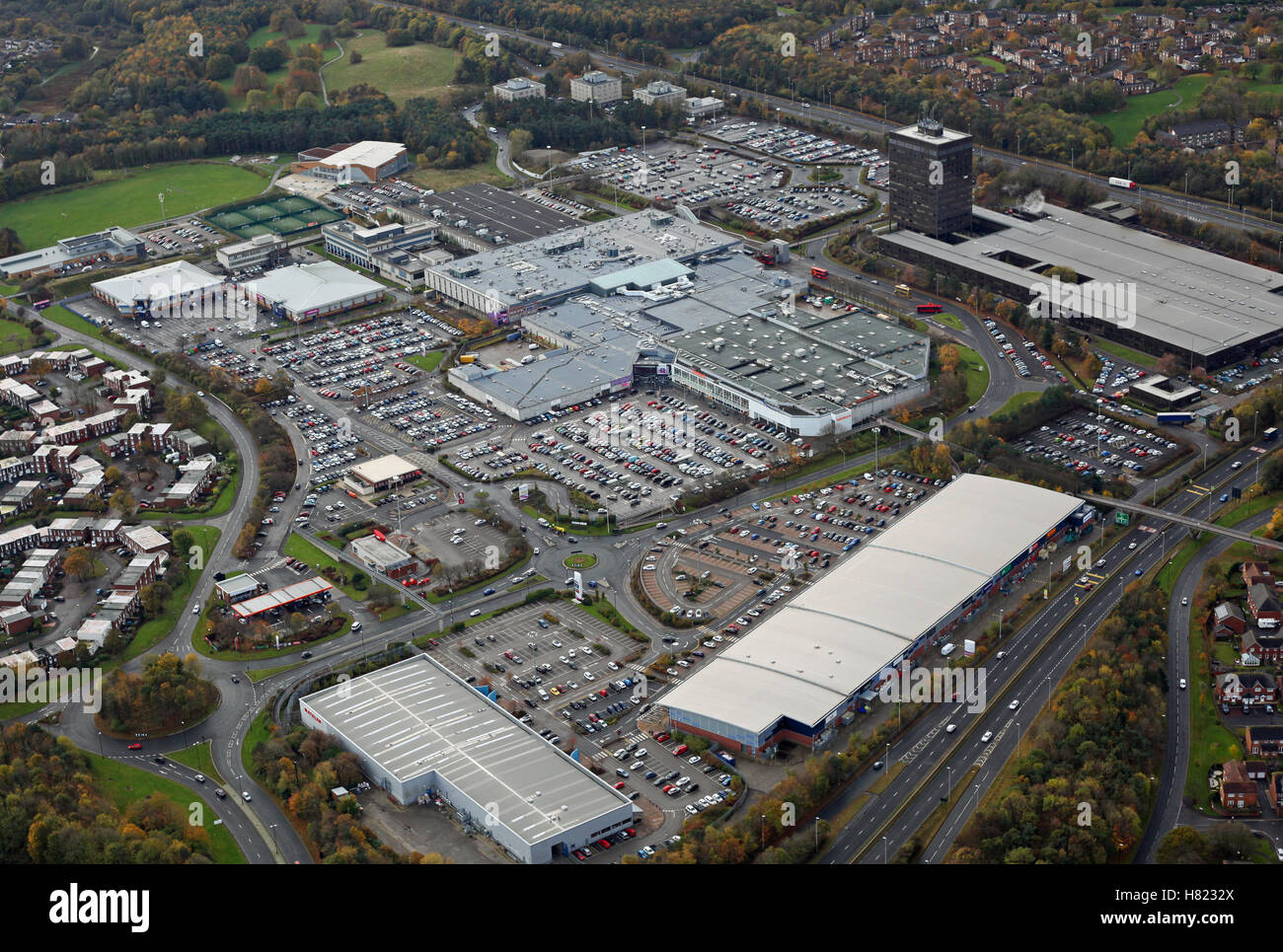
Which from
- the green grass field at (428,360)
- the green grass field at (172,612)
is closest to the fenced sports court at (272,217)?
the green grass field at (428,360)

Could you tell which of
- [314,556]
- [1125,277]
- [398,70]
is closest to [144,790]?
[314,556]

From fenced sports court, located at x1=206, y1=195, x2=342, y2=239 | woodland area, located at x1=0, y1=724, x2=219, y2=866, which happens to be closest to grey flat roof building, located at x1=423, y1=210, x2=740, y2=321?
fenced sports court, located at x1=206, y1=195, x2=342, y2=239

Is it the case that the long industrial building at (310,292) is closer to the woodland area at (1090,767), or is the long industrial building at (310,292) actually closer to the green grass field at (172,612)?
the green grass field at (172,612)

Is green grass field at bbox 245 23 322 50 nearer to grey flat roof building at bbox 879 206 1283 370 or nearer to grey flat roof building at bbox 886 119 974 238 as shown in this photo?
grey flat roof building at bbox 886 119 974 238

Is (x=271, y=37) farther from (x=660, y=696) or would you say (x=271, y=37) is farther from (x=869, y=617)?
(x=660, y=696)

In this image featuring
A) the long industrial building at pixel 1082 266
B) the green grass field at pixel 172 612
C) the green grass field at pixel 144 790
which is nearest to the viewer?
the green grass field at pixel 144 790
